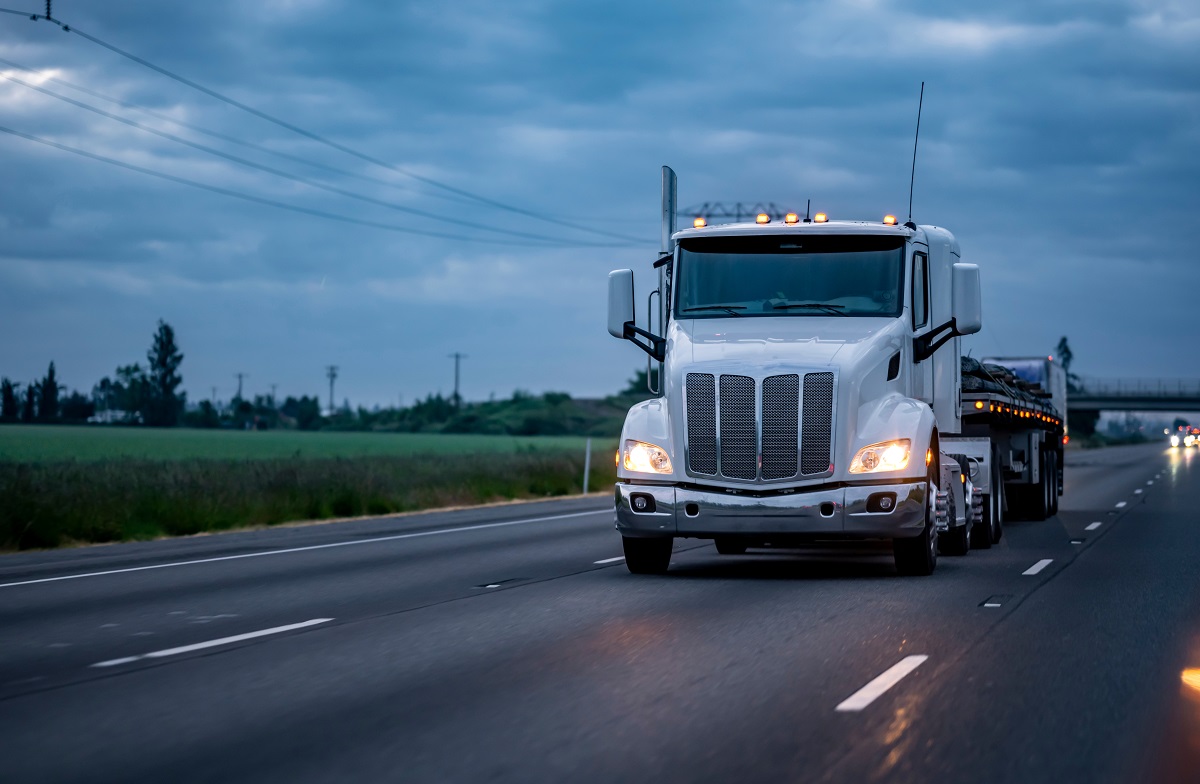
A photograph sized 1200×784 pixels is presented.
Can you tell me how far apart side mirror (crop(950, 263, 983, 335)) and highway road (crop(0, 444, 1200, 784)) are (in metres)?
2.38

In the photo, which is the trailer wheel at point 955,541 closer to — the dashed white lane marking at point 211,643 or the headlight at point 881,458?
the headlight at point 881,458

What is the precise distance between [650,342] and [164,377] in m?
174

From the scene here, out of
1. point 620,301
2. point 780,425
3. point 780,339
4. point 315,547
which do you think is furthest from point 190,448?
point 780,425

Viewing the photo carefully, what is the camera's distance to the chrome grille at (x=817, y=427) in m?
13.2

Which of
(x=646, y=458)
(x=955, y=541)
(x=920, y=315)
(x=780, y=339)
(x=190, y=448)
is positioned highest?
(x=920, y=315)

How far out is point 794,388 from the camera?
13258 mm

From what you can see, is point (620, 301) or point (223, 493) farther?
point (223, 493)

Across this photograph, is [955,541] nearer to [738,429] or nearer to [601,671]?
[738,429]

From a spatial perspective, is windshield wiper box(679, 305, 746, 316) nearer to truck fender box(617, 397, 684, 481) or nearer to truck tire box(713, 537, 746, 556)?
truck fender box(617, 397, 684, 481)

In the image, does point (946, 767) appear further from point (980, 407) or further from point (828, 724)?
point (980, 407)

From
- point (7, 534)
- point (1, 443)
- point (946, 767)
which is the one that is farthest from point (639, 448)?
point (1, 443)

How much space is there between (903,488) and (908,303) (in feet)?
7.26

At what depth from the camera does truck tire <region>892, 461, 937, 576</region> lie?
1384 centimetres

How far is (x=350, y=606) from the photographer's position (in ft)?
39.4
